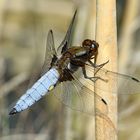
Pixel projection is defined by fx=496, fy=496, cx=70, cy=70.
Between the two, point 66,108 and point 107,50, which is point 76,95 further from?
point 66,108

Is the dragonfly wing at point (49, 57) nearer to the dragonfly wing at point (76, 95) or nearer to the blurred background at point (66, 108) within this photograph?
the dragonfly wing at point (76, 95)

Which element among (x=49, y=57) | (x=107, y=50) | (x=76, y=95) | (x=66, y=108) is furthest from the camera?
(x=66, y=108)

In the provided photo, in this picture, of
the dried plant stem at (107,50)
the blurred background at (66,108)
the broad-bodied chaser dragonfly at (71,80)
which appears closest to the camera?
the dried plant stem at (107,50)

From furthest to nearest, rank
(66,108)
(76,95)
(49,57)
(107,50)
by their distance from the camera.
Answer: (66,108)
(49,57)
(76,95)
(107,50)

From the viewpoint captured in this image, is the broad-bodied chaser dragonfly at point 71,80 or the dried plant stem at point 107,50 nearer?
the dried plant stem at point 107,50

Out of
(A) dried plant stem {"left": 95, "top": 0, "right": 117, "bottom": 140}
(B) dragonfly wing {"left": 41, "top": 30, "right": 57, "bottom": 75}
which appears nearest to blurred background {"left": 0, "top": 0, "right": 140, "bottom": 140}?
(B) dragonfly wing {"left": 41, "top": 30, "right": 57, "bottom": 75}

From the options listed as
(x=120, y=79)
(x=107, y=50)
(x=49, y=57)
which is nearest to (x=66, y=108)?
(x=49, y=57)

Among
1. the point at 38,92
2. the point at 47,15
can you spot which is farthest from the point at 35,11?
the point at 38,92

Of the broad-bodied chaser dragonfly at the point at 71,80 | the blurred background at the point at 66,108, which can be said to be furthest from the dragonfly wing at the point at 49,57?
the blurred background at the point at 66,108
